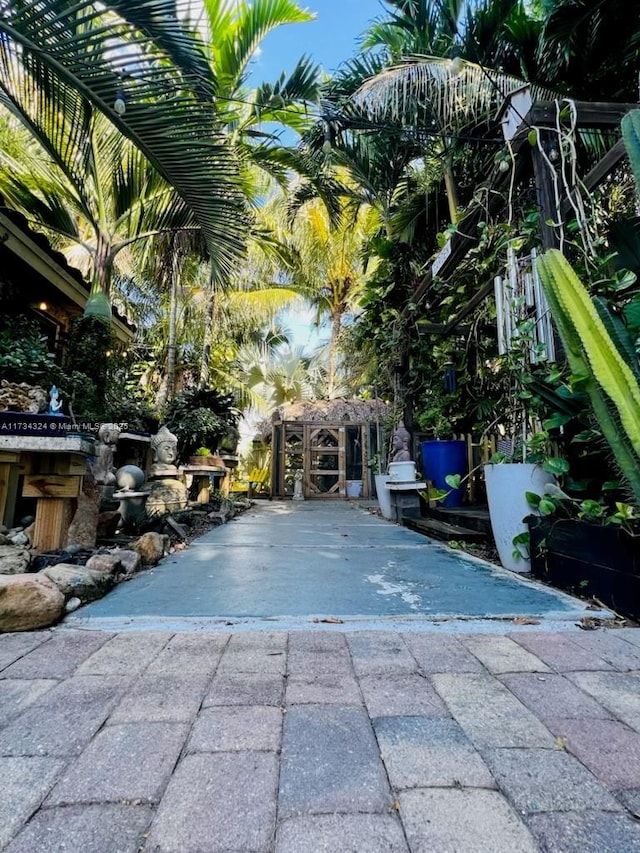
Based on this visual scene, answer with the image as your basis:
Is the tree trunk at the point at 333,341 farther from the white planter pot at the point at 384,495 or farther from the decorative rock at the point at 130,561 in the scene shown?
the decorative rock at the point at 130,561

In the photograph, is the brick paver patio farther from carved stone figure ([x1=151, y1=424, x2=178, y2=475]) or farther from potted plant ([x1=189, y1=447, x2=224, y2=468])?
potted plant ([x1=189, y1=447, x2=224, y2=468])

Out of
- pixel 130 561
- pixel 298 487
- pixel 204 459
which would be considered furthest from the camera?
pixel 298 487

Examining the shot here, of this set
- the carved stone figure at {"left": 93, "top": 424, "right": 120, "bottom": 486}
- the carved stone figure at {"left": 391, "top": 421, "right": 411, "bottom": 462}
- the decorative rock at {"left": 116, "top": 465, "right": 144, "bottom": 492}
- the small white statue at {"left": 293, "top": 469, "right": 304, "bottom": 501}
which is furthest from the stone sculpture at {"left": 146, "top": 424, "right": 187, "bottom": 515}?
the small white statue at {"left": 293, "top": 469, "right": 304, "bottom": 501}

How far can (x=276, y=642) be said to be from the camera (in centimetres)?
131

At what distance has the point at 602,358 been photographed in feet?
4.23

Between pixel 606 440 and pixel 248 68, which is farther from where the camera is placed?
pixel 248 68

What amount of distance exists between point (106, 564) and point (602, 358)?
2280 millimetres

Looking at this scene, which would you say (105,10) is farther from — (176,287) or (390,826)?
(176,287)

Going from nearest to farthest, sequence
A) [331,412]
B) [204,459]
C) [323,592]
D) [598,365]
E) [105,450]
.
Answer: [598,365] → [323,592] → [105,450] → [204,459] → [331,412]

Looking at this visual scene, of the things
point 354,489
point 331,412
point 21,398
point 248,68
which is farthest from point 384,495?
point 248,68

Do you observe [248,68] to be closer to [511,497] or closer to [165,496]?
[165,496]

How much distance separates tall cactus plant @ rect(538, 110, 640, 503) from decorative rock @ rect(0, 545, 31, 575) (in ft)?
8.51

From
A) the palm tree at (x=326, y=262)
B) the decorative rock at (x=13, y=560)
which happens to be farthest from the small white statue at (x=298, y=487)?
the decorative rock at (x=13, y=560)

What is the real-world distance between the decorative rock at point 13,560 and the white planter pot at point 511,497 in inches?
97.1
